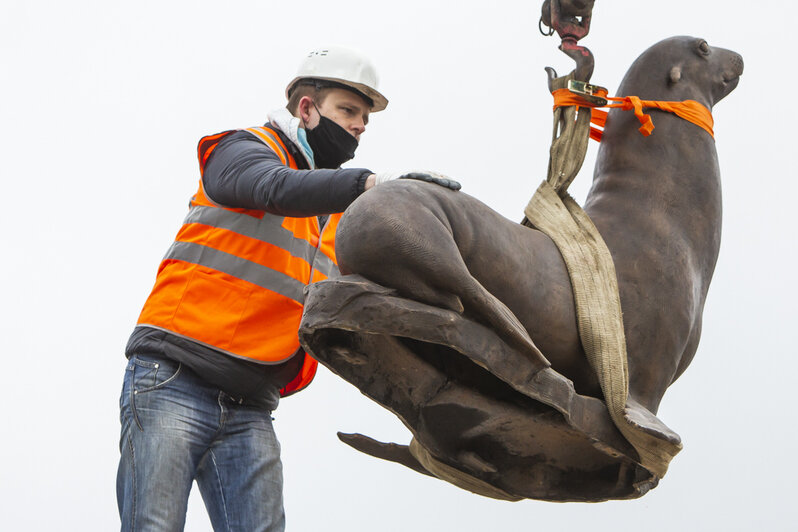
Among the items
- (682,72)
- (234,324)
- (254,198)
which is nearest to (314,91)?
(254,198)

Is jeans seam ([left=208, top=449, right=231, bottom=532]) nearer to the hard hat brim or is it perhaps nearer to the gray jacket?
the gray jacket

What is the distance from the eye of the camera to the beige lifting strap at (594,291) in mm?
2605

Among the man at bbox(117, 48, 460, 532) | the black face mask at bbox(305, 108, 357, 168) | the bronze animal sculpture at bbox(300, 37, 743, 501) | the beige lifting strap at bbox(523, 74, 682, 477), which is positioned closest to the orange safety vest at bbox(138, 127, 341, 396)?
the man at bbox(117, 48, 460, 532)

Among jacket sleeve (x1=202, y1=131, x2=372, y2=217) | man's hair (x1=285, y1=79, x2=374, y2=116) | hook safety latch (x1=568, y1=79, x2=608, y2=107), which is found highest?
hook safety latch (x1=568, y1=79, x2=608, y2=107)

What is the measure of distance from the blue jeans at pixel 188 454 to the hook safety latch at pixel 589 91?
4.39 feet

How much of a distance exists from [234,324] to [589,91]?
1.19 meters

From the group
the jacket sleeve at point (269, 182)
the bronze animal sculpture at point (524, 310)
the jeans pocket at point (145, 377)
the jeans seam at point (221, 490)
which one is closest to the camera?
the bronze animal sculpture at point (524, 310)

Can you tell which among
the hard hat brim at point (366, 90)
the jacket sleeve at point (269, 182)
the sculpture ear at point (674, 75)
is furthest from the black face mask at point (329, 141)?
the sculpture ear at point (674, 75)

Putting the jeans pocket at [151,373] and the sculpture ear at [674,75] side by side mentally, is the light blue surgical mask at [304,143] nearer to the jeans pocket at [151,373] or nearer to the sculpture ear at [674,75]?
the jeans pocket at [151,373]

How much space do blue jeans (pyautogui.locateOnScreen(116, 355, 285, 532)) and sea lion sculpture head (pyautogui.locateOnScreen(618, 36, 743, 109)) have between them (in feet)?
4.94

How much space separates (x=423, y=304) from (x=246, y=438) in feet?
3.75

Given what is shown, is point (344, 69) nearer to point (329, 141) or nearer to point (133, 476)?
point (329, 141)

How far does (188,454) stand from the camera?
3035 millimetres

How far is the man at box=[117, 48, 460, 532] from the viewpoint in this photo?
297cm
